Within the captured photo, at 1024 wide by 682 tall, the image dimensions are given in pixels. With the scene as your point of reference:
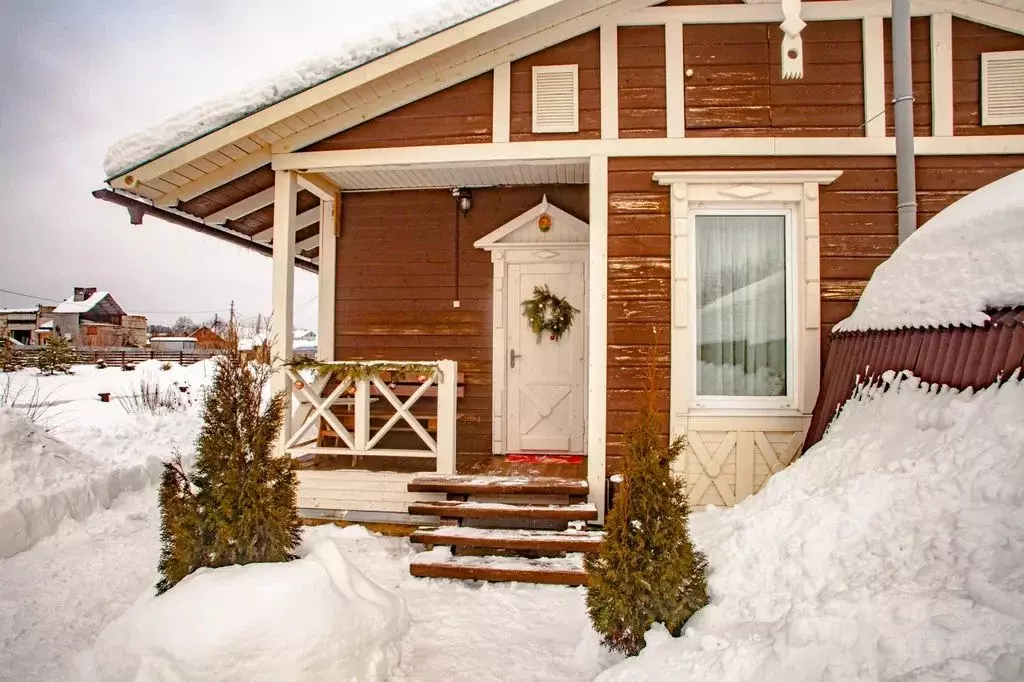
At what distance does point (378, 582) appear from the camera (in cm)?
372

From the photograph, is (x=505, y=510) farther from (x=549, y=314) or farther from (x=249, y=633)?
(x=549, y=314)

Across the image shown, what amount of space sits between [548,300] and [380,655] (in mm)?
4153

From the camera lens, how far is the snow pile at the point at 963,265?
2.51 m

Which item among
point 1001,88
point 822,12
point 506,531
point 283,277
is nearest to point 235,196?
point 283,277

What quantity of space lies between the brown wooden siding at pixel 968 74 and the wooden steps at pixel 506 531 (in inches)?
168

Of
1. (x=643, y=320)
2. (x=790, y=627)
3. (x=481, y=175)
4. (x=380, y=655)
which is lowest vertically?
(x=380, y=655)

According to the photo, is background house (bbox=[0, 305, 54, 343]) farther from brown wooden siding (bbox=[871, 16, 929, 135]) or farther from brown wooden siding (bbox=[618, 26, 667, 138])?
brown wooden siding (bbox=[871, 16, 929, 135])

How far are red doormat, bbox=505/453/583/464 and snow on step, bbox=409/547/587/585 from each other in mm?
1778

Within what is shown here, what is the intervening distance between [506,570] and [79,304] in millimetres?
50218

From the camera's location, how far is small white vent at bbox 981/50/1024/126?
4.43 m

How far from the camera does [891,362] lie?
3.21 m

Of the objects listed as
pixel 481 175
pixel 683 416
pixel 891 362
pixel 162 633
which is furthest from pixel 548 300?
pixel 162 633

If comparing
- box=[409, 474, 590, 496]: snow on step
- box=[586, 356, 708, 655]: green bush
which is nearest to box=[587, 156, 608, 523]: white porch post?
box=[409, 474, 590, 496]: snow on step

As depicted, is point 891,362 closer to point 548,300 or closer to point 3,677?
point 548,300
